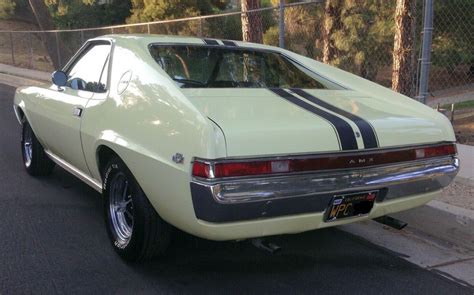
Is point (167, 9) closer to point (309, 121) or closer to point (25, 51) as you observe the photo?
point (25, 51)

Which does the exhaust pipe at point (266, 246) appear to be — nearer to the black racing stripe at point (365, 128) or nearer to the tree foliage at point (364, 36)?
the black racing stripe at point (365, 128)

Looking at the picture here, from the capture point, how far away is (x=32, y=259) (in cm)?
389

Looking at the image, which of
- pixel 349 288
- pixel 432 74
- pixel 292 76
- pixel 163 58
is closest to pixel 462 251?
pixel 349 288

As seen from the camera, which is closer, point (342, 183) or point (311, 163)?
point (311, 163)

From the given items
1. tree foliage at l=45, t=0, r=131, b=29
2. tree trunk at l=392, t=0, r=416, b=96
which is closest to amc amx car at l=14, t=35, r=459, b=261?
tree trunk at l=392, t=0, r=416, b=96

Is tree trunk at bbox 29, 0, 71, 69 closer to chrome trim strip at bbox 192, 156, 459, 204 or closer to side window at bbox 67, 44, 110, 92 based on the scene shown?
side window at bbox 67, 44, 110, 92

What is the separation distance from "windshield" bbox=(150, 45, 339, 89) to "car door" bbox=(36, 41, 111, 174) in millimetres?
575

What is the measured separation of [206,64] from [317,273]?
6.21ft

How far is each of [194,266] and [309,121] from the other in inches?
53.3

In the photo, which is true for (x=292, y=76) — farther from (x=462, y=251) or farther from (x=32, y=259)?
(x=32, y=259)

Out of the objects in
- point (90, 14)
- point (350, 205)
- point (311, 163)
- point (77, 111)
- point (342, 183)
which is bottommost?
point (350, 205)

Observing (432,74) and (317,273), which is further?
(432,74)

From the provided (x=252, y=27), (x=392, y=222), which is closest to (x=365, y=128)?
(x=392, y=222)

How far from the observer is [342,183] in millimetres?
3271
